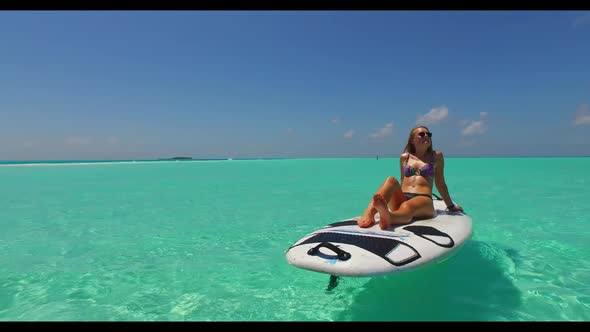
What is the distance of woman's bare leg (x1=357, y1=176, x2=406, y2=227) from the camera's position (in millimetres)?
3945

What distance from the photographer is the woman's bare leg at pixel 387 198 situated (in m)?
3.94

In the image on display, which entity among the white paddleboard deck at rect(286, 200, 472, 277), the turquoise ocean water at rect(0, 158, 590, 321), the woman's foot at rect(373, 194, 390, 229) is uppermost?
the woman's foot at rect(373, 194, 390, 229)

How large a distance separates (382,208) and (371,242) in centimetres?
49

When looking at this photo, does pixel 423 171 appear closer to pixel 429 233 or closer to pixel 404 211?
pixel 404 211

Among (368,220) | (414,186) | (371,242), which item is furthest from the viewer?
(414,186)

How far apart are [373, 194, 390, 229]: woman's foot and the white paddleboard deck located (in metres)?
0.08

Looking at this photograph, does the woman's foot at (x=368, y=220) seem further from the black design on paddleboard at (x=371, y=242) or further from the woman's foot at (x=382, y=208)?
the black design on paddleboard at (x=371, y=242)

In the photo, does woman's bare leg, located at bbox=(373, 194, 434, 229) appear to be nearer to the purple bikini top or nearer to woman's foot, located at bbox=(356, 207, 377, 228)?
woman's foot, located at bbox=(356, 207, 377, 228)

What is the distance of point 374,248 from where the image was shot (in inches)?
124

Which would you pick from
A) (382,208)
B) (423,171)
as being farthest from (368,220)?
(423,171)

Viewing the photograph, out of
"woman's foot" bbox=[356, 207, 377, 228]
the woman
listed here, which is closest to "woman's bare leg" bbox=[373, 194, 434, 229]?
the woman

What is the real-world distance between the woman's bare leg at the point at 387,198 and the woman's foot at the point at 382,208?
0.06m
